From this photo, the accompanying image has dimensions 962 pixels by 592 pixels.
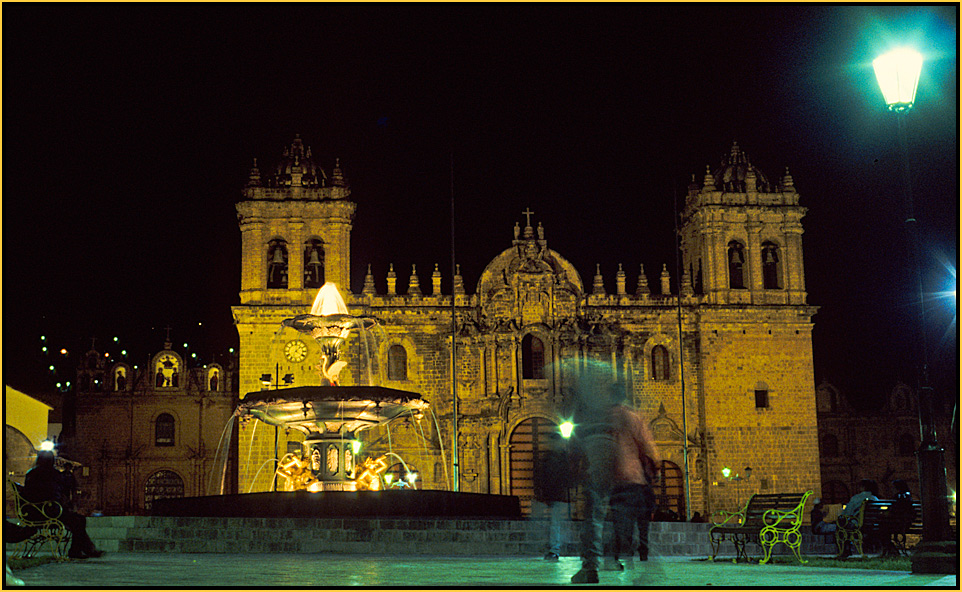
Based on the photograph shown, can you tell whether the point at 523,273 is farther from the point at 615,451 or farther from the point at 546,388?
the point at 615,451

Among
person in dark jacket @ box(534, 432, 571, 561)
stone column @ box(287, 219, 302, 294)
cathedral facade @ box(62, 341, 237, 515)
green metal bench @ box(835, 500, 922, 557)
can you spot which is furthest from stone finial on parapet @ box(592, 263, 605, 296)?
person in dark jacket @ box(534, 432, 571, 561)

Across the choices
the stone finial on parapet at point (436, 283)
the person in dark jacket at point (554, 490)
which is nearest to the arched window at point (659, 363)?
the stone finial on parapet at point (436, 283)

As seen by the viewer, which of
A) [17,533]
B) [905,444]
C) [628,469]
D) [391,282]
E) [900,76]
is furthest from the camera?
[905,444]

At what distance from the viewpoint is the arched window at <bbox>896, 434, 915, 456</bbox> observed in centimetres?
4128

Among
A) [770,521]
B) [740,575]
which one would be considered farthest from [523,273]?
[740,575]

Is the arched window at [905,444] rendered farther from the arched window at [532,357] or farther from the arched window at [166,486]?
the arched window at [166,486]

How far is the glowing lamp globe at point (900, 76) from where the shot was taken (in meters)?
10.6

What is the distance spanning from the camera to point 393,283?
120 feet

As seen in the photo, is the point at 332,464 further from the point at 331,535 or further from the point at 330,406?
the point at 331,535

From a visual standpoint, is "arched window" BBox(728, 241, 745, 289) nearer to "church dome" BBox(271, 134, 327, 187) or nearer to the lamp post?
"church dome" BBox(271, 134, 327, 187)

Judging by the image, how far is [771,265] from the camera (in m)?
38.4

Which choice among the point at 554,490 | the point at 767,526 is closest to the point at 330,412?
the point at 554,490

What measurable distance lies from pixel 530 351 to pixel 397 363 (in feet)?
14.3

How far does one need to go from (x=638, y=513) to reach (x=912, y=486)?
34721 mm
